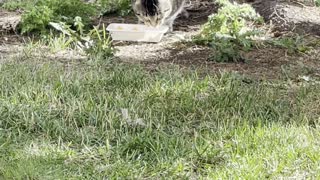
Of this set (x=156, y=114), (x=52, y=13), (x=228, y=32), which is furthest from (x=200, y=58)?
(x=52, y=13)

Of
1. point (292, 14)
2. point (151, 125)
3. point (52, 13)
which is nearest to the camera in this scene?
point (151, 125)

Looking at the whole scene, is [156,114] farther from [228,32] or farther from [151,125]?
[228,32]

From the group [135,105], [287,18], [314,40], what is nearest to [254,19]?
[287,18]

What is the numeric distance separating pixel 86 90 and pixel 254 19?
7.57 ft

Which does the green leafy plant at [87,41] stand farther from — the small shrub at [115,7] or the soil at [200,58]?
the small shrub at [115,7]

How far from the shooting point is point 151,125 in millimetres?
3217

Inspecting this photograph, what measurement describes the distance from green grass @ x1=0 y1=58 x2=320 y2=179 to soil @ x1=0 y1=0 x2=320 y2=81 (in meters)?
0.28

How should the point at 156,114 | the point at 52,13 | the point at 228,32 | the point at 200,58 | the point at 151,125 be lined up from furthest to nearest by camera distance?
the point at 52,13
the point at 228,32
the point at 200,58
the point at 156,114
the point at 151,125

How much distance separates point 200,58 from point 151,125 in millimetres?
1527

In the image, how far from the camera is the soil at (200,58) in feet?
13.9

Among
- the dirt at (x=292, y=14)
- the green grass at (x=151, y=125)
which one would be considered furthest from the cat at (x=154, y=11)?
the green grass at (x=151, y=125)

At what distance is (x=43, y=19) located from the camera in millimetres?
5129

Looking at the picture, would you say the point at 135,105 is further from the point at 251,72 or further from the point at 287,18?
the point at 287,18

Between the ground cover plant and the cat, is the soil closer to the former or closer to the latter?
the ground cover plant
